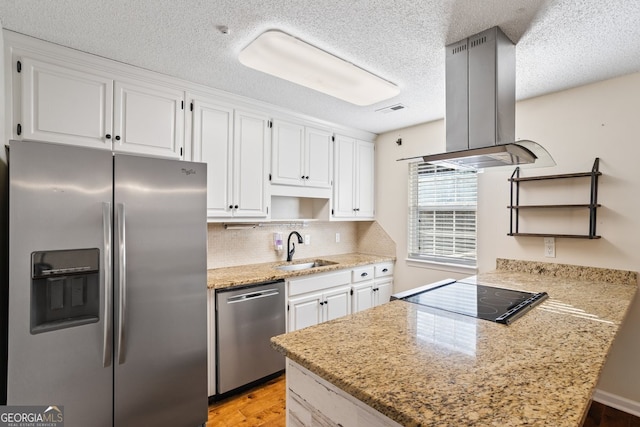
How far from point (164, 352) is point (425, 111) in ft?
9.50

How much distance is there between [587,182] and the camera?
2410 mm

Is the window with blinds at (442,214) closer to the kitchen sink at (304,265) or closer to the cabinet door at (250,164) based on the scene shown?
the kitchen sink at (304,265)

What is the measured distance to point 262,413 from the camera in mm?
2211

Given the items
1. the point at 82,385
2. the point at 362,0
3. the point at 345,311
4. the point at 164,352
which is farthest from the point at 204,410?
the point at 362,0

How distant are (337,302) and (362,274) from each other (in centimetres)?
44

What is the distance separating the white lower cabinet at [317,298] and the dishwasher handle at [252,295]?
18cm

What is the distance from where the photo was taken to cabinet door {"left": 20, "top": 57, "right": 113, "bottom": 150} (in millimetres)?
1806

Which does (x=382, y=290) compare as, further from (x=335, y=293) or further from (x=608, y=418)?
(x=608, y=418)

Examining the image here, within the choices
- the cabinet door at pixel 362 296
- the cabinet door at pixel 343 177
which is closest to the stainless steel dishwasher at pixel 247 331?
the cabinet door at pixel 362 296

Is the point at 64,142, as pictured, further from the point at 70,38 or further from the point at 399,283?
the point at 399,283

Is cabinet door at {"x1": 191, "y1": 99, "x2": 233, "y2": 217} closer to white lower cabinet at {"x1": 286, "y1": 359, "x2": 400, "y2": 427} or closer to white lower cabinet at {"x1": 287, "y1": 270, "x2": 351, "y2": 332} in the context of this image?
white lower cabinet at {"x1": 287, "y1": 270, "x2": 351, "y2": 332}

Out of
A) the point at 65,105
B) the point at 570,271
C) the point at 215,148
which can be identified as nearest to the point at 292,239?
the point at 215,148

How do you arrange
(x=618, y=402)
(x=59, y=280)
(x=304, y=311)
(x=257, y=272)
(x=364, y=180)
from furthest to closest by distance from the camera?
(x=364, y=180) → (x=304, y=311) → (x=257, y=272) → (x=618, y=402) → (x=59, y=280)

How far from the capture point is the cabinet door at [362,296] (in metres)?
3.29
